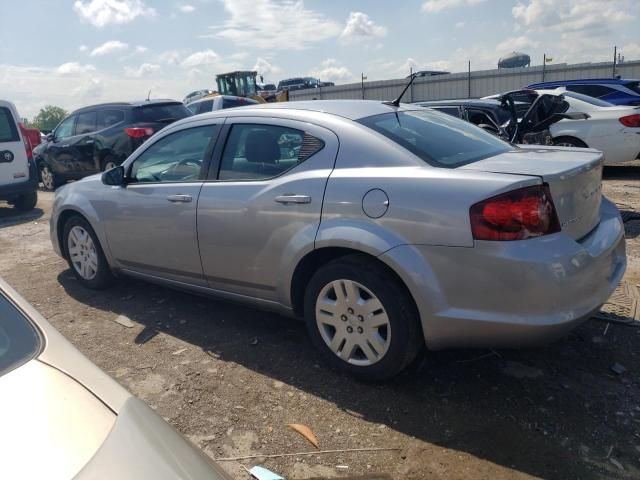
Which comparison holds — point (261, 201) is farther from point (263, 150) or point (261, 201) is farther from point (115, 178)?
point (115, 178)

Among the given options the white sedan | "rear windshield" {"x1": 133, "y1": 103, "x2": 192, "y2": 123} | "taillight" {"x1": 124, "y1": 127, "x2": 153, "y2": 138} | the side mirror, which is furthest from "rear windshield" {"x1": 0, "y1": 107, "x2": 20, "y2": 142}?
the white sedan

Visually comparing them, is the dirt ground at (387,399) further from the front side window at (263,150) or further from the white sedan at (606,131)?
the white sedan at (606,131)

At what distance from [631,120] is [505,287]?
7.61m

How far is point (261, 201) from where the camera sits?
3.48 meters

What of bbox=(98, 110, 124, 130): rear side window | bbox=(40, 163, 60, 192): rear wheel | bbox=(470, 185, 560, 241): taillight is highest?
bbox=(98, 110, 124, 130): rear side window

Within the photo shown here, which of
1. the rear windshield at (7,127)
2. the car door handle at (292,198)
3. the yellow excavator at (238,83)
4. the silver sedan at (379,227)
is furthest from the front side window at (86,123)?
the yellow excavator at (238,83)

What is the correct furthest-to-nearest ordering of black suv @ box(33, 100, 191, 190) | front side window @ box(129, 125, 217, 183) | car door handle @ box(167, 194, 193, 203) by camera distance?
black suv @ box(33, 100, 191, 190) → front side window @ box(129, 125, 217, 183) → car door handle @ box(167, 194, 193, 203)

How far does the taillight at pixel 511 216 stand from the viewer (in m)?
2.63

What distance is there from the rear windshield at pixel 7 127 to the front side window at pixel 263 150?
7.48 metres

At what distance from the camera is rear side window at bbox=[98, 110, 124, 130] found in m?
10.5

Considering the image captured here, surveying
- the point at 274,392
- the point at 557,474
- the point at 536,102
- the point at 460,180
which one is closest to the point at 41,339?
the point at 274,392

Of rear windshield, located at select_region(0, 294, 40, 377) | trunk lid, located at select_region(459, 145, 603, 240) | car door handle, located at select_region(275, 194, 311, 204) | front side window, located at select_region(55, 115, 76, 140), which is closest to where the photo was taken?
rear windshield, located at select_region(0, 294, 40, 377)

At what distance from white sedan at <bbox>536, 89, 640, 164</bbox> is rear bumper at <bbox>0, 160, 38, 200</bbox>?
907 centimetres

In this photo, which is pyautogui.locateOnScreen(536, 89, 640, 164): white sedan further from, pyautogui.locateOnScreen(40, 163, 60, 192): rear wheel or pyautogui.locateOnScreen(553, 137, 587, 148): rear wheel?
pyautogui.locateOnScreen(40, 163, 60, 192): rear wheel
